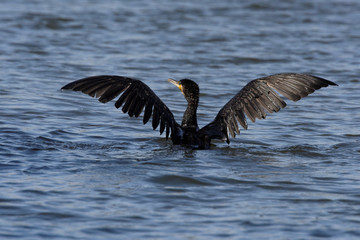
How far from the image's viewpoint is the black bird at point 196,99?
26.8 feet

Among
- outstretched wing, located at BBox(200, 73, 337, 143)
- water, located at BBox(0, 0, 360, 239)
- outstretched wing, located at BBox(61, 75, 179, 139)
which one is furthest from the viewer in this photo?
outstretched wing, located at BBox(200, 73, 337, 143)

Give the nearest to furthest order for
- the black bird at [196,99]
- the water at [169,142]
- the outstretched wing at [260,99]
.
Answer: the water at [169,142], the black bird at [196,99], the outstretched wing at [260,99]

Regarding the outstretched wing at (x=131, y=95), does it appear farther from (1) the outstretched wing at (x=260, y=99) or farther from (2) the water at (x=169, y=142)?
(1) the outstretched wing at (x=260, y=99)

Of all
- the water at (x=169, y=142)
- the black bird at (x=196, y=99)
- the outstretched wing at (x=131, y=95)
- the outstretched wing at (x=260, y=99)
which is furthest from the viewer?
the outstretched wing at (x=260, y=99)

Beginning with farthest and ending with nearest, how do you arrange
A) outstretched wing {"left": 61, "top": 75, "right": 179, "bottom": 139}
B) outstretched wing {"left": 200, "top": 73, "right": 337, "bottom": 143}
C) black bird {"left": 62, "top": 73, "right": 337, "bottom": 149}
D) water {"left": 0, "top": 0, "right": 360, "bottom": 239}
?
outstretched wing {"left": 200, "top": 73, "right": 337, "bottom": 143} → black bird {"left": 62, "top": 73, "right": 337, "bottom": 149} → outstretched wing {"left": 61, "top": 75, "right": 179, "bottom": 139} → water {"left": 0, "top": 0, "right": 360, "bottom": 239}

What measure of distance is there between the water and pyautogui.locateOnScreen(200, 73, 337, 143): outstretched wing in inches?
13.5

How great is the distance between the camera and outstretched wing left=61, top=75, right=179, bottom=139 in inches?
317

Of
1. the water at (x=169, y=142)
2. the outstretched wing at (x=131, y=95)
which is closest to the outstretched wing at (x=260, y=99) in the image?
the water at (x=169, y=142)

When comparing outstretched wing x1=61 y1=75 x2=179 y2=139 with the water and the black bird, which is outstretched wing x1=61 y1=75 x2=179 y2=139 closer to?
the black bird

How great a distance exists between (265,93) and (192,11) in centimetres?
1282

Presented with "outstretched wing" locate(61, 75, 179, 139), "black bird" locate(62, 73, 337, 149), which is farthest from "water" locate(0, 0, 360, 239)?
"outstretched wing" locate(61, 75, 179, 139)

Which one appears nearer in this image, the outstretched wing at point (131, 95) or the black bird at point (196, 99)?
the outstretched wing at point (131, 95)

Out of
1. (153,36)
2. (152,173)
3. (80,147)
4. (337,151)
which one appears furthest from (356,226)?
(153,36)

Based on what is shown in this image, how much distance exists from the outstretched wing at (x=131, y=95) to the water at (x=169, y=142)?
43 centimetres
